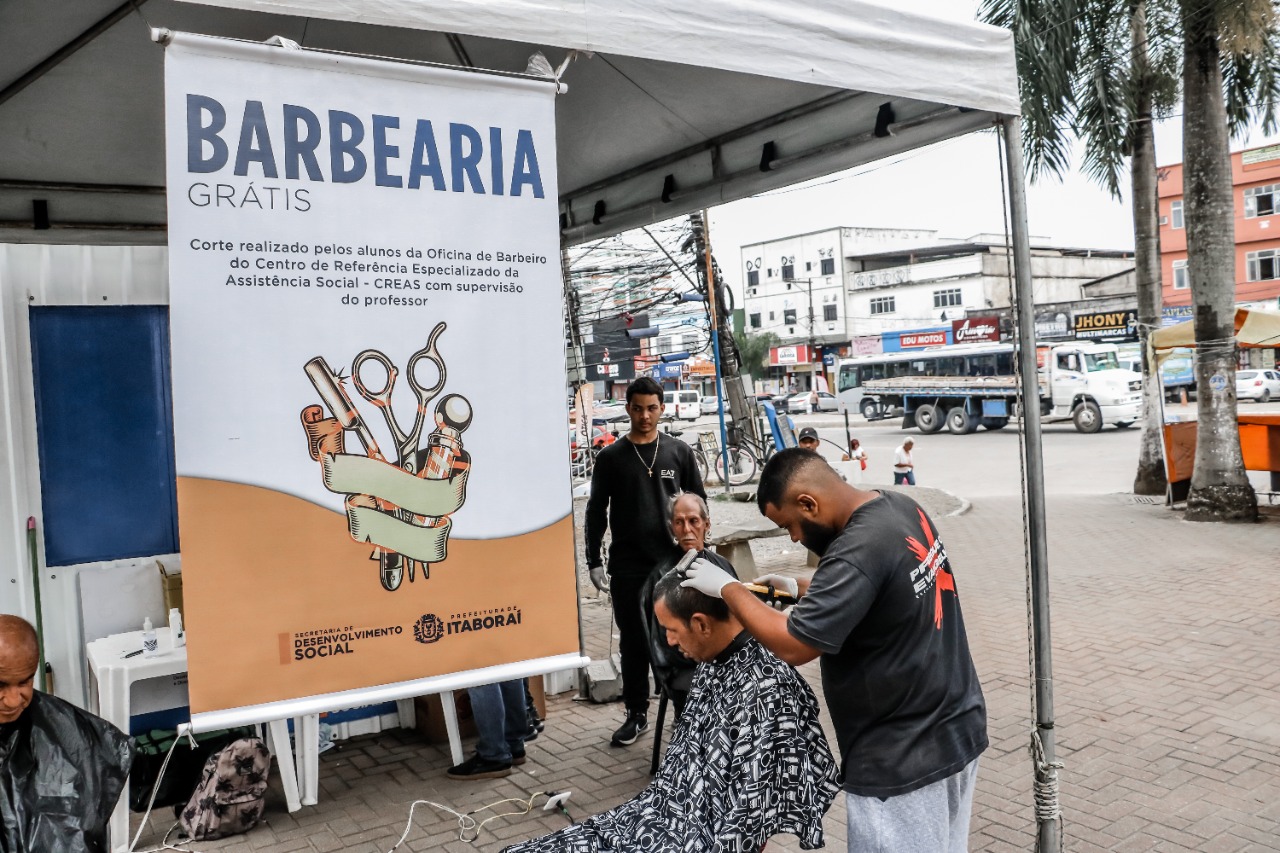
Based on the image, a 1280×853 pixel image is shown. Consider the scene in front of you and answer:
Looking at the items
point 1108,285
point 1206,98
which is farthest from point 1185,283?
point 1206,98

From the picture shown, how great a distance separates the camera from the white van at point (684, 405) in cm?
4013

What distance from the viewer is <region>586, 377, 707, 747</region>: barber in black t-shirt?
4.60 m

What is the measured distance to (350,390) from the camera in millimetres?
2508

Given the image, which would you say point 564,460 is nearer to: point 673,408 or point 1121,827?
point 1121,827

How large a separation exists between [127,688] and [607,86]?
11.0 feet

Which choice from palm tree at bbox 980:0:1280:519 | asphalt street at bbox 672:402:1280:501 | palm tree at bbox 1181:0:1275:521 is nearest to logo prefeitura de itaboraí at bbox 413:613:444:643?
palm tree at bbox 980:0:1280:519

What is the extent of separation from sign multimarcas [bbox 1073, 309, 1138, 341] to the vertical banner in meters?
37.9

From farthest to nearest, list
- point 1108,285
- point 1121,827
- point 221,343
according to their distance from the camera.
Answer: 1. point 1108,285
2. point 1121,827
3. point 221,343

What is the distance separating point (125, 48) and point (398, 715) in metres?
3.41

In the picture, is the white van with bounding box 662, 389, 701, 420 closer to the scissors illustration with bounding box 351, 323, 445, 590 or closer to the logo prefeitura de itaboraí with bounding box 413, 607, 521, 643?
the logo prefeitura de itaboraí with bounding box 413, 607, 521, 643

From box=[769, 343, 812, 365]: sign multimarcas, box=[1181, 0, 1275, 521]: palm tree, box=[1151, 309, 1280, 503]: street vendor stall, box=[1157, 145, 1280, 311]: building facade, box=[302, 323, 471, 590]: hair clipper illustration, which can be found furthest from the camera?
box=[769, 343, 812, 365]: sign multimarcas

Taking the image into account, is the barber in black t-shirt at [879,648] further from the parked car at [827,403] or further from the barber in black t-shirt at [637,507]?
the parked car at [827,403]

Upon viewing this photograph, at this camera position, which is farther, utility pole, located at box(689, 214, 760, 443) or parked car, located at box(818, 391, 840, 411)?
parked car, located at box(818, 391, 840, 411)

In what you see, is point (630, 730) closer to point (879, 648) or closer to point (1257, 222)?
point (879, 648)
